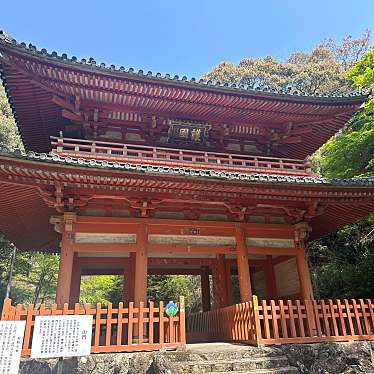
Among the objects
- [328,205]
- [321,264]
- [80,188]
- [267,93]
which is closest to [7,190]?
[80,188]

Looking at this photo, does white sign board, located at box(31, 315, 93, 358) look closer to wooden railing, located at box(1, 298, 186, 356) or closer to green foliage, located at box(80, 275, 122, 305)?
wooden railing, located at box(1, 298, 186, 356)

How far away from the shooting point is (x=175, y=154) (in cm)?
969

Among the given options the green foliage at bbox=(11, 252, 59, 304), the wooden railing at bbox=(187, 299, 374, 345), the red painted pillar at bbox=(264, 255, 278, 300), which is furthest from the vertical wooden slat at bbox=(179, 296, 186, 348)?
the green foliage at bbox=(11, 252, 59, 304)

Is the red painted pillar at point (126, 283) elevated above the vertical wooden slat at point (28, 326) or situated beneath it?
elevated above

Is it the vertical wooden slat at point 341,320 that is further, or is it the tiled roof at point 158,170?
the vertical wooden slat at point 341,320

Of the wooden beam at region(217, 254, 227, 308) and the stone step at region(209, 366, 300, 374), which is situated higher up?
the wooden beam at region(217, 254, 227, 308)

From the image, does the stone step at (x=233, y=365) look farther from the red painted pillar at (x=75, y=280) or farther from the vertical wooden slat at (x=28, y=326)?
the red painted pillar at (x=75, y=280)

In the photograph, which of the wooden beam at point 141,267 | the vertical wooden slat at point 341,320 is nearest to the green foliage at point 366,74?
the vertical wooden slat at point 341,320

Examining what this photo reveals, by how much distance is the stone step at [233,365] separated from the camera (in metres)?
5.75

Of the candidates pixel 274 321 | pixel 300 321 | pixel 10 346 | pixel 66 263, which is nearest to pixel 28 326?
pixel 10 346

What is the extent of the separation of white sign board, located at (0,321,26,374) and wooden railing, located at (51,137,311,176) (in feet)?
16.0

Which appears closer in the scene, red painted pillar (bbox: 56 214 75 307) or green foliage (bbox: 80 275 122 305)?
red painted pillar (bbox: 56 214 75 307)

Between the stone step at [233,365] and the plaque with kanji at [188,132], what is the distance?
6.66 metres

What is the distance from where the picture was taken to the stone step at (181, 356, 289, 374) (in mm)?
5750
